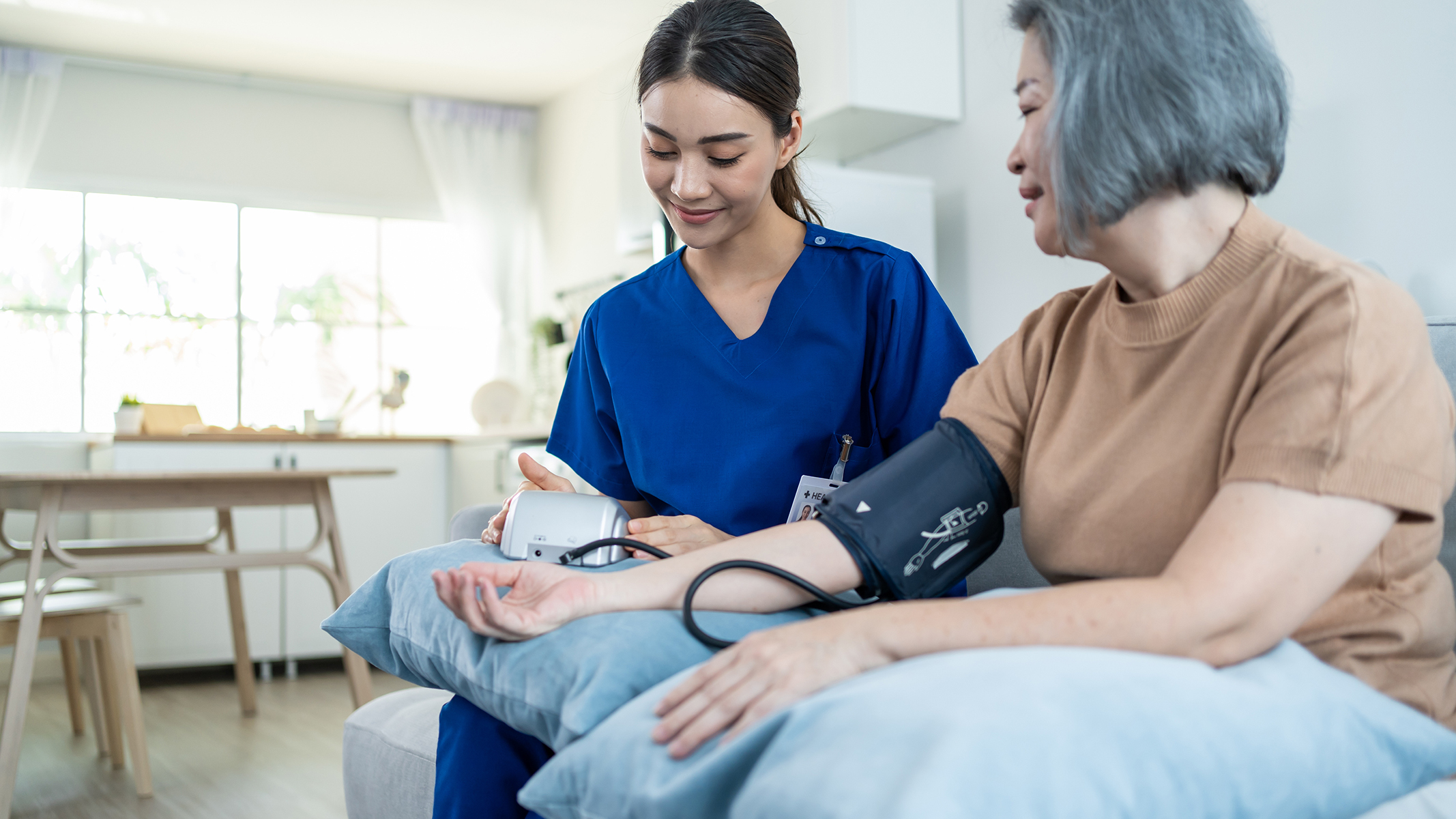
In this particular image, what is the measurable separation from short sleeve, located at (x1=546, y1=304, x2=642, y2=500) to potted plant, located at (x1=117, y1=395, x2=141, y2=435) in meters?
3.28

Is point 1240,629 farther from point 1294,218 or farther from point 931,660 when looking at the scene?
point 1294,218

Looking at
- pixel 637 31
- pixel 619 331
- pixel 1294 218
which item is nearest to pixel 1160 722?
pixel 619 331

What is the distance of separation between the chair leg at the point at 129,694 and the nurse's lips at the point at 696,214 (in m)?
2.00

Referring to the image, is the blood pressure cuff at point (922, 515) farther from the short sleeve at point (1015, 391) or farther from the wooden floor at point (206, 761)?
the wooden floor at point (206, 761)

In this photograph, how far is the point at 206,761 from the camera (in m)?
2.94

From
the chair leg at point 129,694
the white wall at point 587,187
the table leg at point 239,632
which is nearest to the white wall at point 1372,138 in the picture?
the white wall at point 587,187

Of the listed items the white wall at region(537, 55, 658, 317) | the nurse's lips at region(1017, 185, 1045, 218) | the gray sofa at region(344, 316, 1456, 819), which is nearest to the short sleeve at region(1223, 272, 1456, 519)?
the nurse's lips at region(1017, 185, 1045, 218)

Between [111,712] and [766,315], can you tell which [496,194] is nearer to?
[111,712]

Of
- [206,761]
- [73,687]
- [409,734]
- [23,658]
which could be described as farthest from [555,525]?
[73,687]

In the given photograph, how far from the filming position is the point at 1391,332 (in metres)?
0.71

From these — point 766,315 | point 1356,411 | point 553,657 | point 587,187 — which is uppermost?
point 587,187

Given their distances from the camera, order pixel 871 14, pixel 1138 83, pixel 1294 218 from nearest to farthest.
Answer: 1. pixel 1138 83
2. pixel 1294 218
3. pixel 871 14

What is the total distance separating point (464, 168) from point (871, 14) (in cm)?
311

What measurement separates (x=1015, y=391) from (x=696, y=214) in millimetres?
520
